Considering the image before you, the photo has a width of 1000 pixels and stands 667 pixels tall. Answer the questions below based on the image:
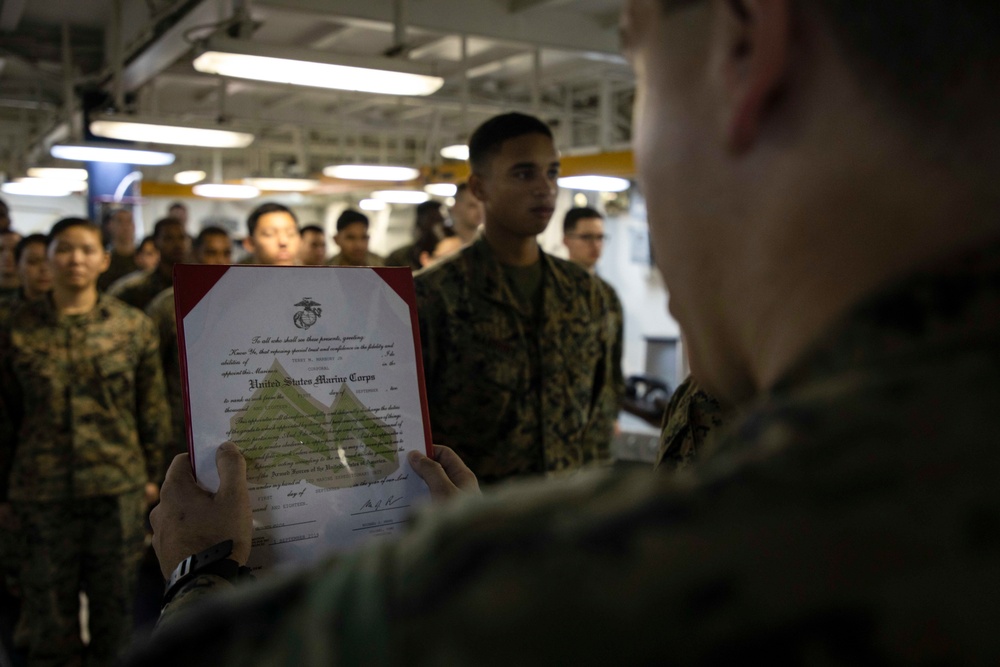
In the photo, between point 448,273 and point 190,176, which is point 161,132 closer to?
point 448,273

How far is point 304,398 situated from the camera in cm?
121

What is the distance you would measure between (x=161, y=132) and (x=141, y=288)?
112 centimetres

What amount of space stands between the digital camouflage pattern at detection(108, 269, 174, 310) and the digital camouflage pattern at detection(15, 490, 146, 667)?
2.20m

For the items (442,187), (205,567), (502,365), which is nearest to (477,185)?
(502,365)

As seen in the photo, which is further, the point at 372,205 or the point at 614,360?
the point at 372,205

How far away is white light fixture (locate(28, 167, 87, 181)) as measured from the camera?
10.3 metres

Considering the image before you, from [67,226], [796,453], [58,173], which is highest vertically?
[58,173]

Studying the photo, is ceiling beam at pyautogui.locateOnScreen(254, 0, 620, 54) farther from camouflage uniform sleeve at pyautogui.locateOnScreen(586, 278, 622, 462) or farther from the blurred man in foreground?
the blurred man in foreground

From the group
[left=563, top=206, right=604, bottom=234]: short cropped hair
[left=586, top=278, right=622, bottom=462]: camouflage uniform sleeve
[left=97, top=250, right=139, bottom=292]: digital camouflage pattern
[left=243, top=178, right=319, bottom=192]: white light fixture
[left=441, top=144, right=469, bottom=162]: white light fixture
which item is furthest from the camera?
[left=243, top=178, right=319, bottom=192]: white light fixture

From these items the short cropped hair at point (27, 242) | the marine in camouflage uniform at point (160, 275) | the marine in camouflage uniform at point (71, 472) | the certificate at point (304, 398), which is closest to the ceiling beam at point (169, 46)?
the marine in camouflage uniform at point (160, 275)

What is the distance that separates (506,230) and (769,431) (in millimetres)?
2676

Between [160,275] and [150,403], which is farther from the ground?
[160,275]

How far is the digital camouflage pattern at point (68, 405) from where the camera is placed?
374 centimetres

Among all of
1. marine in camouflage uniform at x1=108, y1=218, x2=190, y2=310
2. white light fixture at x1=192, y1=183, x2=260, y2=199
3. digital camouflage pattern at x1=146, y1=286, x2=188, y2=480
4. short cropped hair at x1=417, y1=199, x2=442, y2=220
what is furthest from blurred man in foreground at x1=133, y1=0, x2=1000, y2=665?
white light fixture at x1=192, y1=183, x2=260, y2=199
